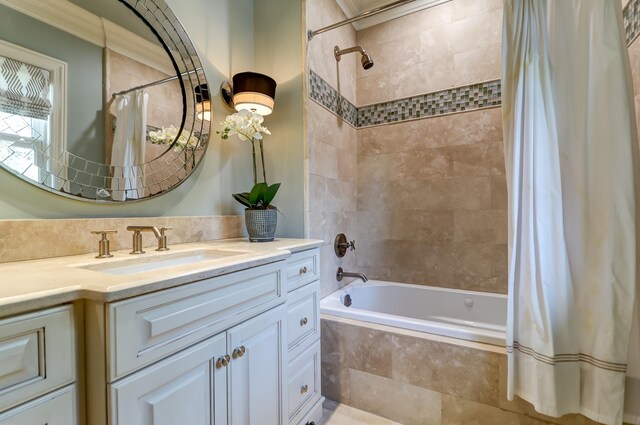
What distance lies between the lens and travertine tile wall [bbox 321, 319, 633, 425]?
4.12 feet

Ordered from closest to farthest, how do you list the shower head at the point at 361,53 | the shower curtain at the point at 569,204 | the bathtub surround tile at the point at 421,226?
the shower curtain at the point at 569,204 → the shower head at the point at 361,53 → the bathtub surround tile at the point at 421,226

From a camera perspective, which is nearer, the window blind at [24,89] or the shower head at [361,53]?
the window blind at [24,89]

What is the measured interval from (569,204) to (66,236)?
6.06 feet

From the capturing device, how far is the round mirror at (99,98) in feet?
3.02

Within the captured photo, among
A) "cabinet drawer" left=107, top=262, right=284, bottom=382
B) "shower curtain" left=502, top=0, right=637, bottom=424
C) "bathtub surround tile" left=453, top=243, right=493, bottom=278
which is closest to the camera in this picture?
"cabinet drawer" left=107, top=262, right=284, bottom=382

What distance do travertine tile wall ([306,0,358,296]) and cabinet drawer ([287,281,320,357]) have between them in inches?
18.0

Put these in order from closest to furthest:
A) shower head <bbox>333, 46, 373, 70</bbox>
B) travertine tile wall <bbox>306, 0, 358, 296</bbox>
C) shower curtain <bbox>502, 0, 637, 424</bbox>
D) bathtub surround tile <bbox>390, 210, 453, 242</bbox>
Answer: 1. shower curtain <bbox>502, 0, 637, 424</bbox>
2. travertine tile wall <bbox>306, 0, 358, 296</bbox>
3. shower head <bbox>333, 46, 373, 70</bbox>
4. bathtub surround tile <bbox>390, 210, 453, 242</bbox>

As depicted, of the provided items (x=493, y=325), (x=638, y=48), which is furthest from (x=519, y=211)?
(x=493, y=325)

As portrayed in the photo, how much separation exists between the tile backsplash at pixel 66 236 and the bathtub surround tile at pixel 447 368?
1239 mm

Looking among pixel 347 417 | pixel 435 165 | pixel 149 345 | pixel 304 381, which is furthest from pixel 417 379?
pixel 435 165

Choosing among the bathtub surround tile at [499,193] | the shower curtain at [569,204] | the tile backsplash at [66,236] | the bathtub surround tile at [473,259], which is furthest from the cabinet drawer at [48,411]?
the bathtub surround tile at [499,193]

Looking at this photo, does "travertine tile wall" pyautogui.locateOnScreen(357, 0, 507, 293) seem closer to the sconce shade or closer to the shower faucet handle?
the shower faucet handle

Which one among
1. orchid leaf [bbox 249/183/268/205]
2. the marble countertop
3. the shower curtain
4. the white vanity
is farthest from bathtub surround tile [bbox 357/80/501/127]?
the marble countertop

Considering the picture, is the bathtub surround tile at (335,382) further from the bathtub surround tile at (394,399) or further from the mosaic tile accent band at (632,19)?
the mosaic tile accent band at (632,19)
